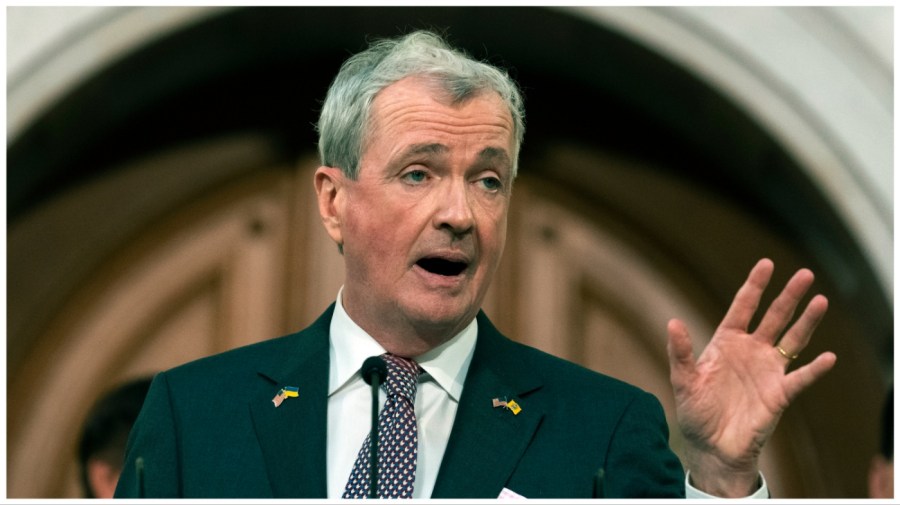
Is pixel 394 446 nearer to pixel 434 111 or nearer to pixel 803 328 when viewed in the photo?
pixel 434 111

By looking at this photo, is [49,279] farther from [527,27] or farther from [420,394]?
[420,394]

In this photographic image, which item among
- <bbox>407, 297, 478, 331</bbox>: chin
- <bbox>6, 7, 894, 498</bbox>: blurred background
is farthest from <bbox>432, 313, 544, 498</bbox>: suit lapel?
<bbox>6, 7, 894, 498</bbox>: blurred background

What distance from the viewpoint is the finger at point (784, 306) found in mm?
2184

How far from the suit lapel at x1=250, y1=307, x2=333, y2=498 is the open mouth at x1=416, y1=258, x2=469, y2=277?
0.78 ft

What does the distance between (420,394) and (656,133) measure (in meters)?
2.40

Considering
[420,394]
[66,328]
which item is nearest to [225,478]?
[420,394]

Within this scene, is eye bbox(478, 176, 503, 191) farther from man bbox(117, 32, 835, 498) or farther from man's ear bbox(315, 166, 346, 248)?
man's ear bbox(315, 166, 346, 248)

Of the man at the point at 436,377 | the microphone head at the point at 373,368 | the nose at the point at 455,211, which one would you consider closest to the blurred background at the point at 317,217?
the man at the point at 436,377

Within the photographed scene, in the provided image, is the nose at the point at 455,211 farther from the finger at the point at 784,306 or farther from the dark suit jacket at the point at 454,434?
the finger at the point at 784,306

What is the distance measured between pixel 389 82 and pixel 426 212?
0.89 ft

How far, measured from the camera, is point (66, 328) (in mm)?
4512

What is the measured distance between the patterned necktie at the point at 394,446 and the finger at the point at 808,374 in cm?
63

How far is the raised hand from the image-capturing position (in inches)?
83.7

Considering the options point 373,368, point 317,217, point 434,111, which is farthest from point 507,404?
point 317,217
